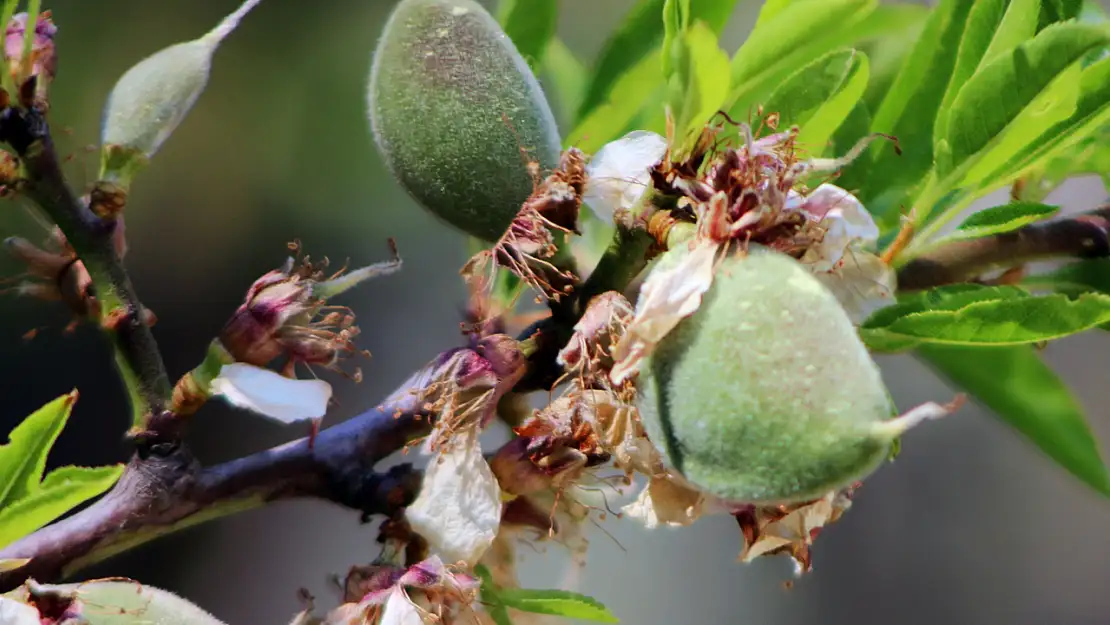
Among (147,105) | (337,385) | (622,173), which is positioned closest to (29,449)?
(147,105)

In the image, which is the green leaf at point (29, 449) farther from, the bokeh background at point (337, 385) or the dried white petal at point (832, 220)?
the bokeh background at point (337, 385)

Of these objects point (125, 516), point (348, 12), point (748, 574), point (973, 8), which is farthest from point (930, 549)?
point (348, 12)

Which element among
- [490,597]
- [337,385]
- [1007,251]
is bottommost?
[337,385]

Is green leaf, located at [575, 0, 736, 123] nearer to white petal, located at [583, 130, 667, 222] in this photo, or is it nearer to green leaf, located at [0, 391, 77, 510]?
white petal, located at [583, 130, 667, 222]

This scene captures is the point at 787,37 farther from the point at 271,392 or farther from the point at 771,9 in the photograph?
the point at 271,392

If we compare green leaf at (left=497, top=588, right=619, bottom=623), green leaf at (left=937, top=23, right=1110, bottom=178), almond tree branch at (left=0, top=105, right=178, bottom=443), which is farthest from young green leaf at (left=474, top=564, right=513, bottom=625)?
green leaf at (left=937, top=23, right=1110, bottom=178)

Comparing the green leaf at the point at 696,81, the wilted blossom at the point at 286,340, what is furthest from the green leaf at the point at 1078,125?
the wilted blossom at the point at 286,340
